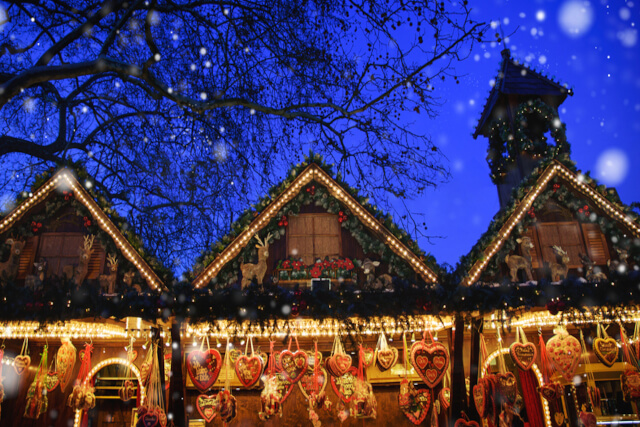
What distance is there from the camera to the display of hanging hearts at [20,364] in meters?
8.53

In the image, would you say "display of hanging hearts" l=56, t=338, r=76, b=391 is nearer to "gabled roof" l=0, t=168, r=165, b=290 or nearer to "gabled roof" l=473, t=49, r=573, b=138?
"gabled roof" l=0, t=168, r=165, b=290

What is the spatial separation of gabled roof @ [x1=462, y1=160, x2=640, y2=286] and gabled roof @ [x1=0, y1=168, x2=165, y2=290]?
6.45 m

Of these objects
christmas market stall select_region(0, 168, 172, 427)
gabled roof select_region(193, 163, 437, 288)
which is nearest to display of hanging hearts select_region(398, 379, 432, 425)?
gabled roof select_region(193, 163, 437, 288)

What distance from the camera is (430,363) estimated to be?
24.3 feet

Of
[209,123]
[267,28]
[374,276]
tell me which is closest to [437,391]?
[374,276]

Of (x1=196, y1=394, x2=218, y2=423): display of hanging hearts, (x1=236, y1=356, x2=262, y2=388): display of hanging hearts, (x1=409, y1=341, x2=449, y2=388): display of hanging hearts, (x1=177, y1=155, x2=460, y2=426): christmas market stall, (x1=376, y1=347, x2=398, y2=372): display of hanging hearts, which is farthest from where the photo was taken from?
(x1=376, y1=347, x2=398, y2=372): display of hanging hearts

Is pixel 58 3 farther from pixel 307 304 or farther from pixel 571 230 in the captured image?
pixel 571 230

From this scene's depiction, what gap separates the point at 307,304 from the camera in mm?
6824

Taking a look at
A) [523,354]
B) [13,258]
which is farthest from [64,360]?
[523,354]

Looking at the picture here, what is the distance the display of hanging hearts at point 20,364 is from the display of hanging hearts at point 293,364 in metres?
5.17

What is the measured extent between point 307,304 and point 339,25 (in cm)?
572

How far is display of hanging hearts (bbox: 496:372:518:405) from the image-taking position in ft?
25.5

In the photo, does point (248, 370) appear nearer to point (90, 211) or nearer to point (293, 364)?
point (293, 364)

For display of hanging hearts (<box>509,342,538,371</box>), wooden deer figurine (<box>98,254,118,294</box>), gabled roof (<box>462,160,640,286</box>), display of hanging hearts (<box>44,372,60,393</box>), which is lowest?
display of hanging hearts (<box>44,372,60,393</box>)
